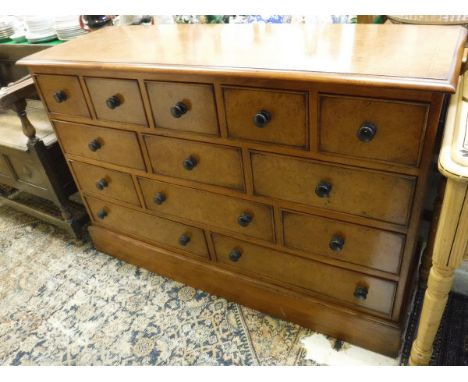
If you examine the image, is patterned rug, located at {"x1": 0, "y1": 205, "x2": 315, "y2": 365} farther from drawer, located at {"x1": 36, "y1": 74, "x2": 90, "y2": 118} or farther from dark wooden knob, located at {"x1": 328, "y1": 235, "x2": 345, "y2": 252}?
drawer, located at {"x1": 36, "y1": 74, "x2": 90, "y2": 118}

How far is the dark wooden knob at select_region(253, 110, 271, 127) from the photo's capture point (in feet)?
3.16

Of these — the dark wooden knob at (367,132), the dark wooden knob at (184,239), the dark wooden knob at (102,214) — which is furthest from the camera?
the dark wooden knob at (102,214)

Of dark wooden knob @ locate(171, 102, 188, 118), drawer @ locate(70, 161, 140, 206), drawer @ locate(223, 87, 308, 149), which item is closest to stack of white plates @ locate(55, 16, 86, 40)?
drawer @ locate(70, 161, 140, 206)

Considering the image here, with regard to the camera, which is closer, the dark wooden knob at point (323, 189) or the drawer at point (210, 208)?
the dark wooden knob at point (323, 189)


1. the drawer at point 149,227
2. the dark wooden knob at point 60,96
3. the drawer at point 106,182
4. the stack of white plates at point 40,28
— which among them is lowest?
the drawer at point 149,227

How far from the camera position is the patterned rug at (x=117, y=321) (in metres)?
1.38

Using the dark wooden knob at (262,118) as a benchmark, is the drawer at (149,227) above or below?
below

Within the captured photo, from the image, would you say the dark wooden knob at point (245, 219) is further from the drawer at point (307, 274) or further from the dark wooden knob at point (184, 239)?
the dark wooden knob at point (184, 239)

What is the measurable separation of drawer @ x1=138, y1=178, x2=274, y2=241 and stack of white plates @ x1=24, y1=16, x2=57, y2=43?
1.08m

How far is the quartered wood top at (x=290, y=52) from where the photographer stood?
2.76 feet

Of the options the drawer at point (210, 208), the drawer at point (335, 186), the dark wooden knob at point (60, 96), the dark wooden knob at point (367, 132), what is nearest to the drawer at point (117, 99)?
the dark wooden knob at point (60, 96)

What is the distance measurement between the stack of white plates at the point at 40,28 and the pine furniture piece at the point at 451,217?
1869 mm

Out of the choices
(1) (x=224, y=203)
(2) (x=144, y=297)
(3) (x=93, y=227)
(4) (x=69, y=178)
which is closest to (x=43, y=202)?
(4) (x=69, y=178)

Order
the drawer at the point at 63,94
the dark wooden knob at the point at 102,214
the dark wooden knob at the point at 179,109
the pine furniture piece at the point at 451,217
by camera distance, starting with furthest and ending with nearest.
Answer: the dark wooden knob at the point at 102,214 → the drawer at the point at 63,94 → the dark wooden knob at the point at 179,109 → the pine furniture piece at the point at 451,217
